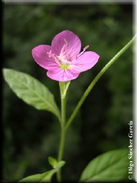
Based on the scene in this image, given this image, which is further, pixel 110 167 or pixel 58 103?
pixel 58 103

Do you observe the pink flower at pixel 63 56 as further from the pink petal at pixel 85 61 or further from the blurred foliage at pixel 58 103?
the blurred foliage at pixel 58 103

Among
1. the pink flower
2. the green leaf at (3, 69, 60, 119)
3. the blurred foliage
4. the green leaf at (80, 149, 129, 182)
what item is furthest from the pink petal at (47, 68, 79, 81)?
the blurred foliage

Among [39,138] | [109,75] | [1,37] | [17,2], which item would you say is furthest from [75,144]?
[17,2]

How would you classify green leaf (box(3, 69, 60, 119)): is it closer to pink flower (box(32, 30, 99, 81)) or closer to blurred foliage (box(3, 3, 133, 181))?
pink flower (box(32, 30, 99, 81))

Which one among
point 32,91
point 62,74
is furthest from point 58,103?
point 62,74

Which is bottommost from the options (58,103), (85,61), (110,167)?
(110,167)

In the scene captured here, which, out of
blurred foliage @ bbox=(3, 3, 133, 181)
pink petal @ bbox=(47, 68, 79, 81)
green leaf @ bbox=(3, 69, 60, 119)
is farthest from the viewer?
blurred foliage @ bbox=(3, 3, 133, 181)

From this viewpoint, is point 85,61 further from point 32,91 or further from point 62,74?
point 32,91
